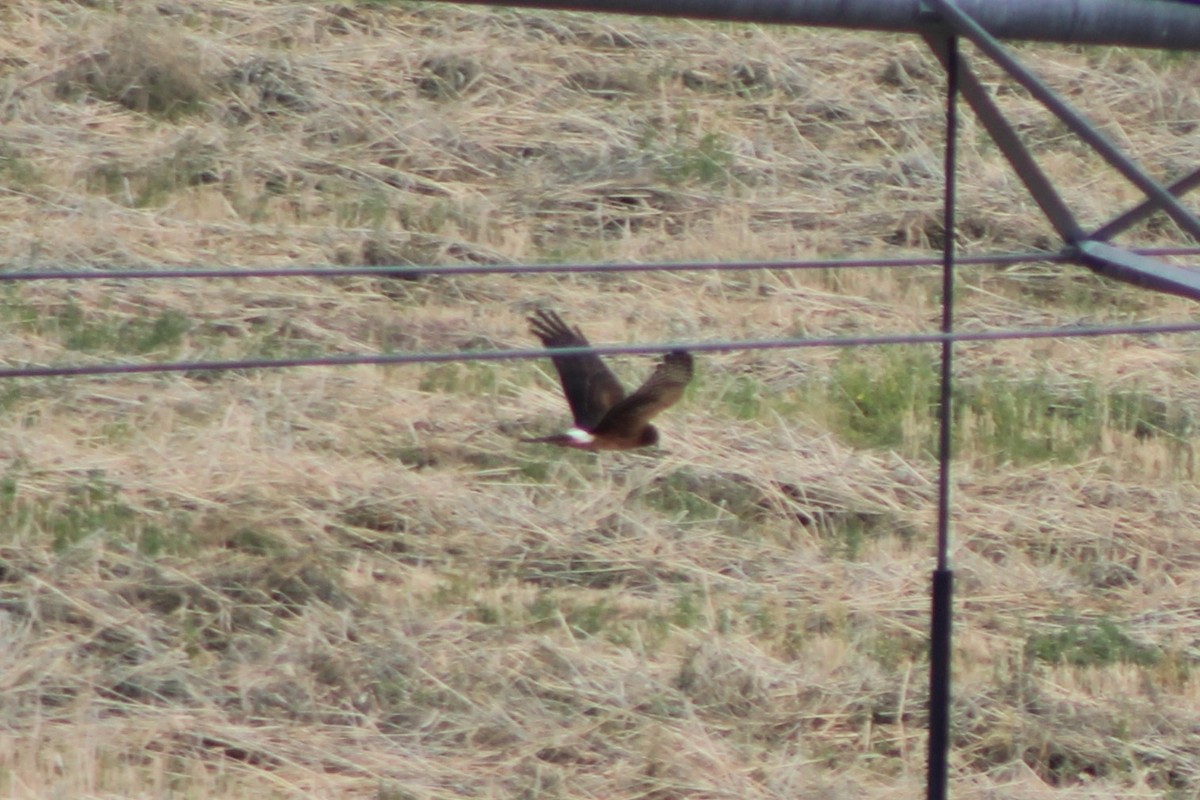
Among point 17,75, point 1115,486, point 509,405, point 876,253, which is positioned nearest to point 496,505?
point 509,405

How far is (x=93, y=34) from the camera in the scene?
945 centimetres

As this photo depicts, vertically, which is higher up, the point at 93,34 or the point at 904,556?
the point at 93,34

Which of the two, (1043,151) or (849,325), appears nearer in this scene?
(849,325)

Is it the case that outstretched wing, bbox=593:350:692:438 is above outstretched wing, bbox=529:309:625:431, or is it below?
above

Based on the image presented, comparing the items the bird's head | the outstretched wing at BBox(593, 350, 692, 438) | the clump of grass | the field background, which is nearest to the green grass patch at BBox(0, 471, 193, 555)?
the field background

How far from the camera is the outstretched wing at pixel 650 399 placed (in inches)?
147

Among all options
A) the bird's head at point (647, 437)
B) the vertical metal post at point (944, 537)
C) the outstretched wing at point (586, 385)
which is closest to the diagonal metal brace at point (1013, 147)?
the vertical metal post at point (944, 537)

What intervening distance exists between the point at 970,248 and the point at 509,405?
2.88 metres

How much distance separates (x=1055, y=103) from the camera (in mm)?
2996

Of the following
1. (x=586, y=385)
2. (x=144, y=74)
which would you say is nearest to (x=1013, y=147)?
(x=586, y=385)

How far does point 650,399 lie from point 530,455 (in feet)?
9.26

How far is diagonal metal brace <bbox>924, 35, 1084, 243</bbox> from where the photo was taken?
3.16m

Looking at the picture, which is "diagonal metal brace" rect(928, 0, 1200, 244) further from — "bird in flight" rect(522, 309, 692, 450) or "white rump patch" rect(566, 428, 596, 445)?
"white rump patch" rect(566, 428, 596, 445)

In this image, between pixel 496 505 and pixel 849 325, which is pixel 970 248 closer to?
pixel 849 325
